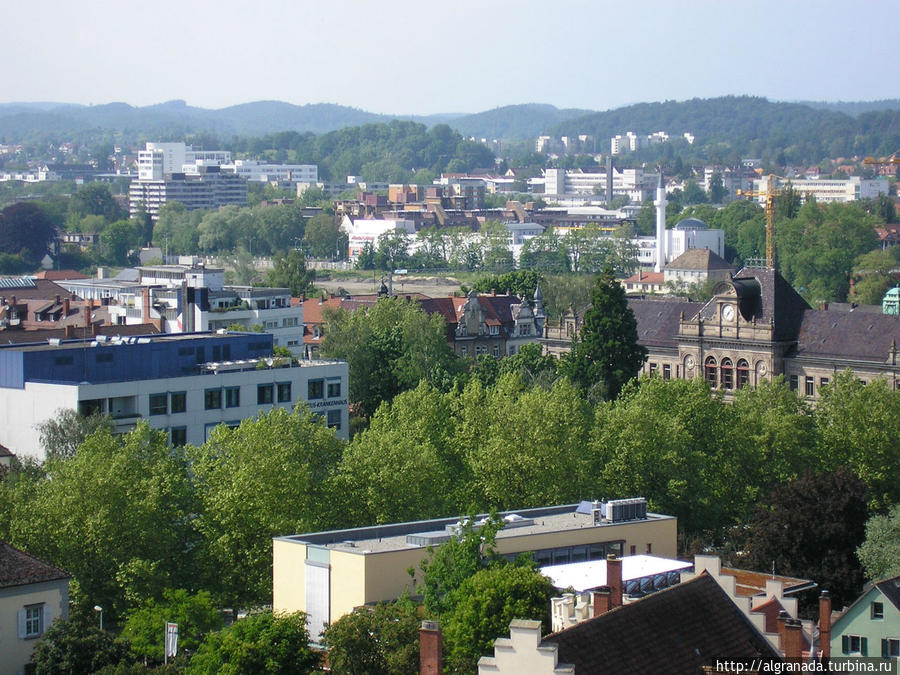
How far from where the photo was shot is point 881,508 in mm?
59125

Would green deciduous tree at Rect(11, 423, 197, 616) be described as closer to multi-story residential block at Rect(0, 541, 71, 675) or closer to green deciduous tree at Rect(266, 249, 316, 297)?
multi-story residential block at Rect(0, 541, 71, 675)

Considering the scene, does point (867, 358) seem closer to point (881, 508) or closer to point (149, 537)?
point (881, 508)

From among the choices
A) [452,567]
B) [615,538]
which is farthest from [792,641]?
[615,538]

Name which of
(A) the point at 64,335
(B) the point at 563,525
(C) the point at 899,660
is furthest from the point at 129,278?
(C) the point at 899,660

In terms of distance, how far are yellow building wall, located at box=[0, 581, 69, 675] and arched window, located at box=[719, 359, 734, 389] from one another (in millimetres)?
52824

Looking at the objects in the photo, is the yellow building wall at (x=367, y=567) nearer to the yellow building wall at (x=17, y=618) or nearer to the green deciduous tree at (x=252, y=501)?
the green deciduous tree at (x=252, y=501)

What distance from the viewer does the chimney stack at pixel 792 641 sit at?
3120 centimetres

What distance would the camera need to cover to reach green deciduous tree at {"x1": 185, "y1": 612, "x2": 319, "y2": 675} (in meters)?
33.4

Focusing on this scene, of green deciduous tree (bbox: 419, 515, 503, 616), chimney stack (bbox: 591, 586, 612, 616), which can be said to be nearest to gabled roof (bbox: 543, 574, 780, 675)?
chimney stack (bbox: 591, 586, 612, 616)

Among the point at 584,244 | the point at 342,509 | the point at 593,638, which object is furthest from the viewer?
the point at 584,244

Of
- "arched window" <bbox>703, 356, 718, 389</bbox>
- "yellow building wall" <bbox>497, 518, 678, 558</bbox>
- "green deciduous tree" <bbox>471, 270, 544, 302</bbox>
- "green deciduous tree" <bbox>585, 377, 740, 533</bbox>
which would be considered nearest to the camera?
"yellow building wall" <bbox>497, 518, 678, 558</bbox>

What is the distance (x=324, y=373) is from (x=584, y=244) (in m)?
130

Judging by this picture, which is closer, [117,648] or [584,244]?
[117,648]

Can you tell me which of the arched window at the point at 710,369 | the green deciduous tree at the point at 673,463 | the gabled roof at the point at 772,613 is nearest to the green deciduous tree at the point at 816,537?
the green deciduous tree at the point at 673,463
